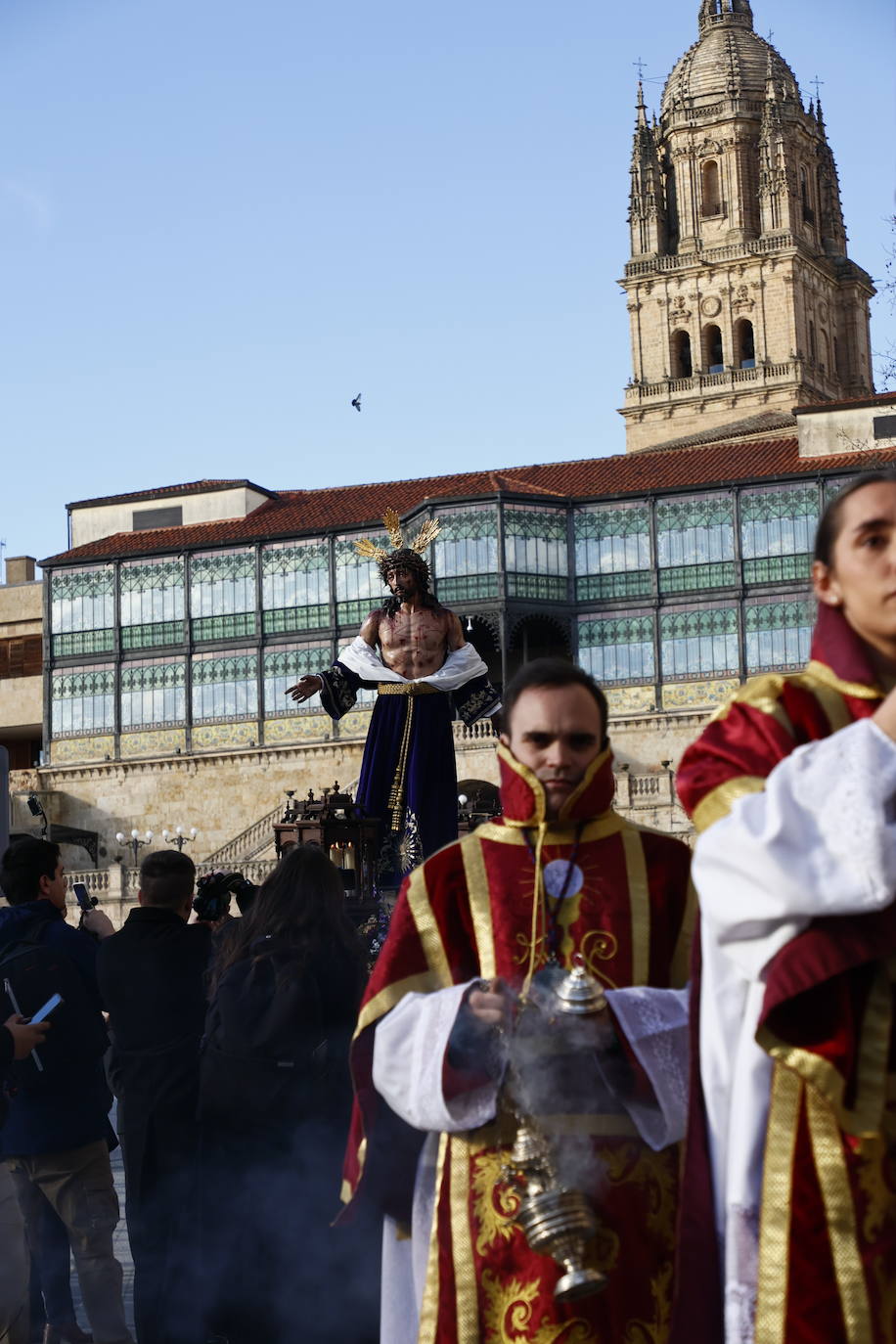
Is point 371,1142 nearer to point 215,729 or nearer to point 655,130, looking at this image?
point 215,729

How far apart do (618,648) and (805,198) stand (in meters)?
32.4

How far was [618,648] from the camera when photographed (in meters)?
47.9

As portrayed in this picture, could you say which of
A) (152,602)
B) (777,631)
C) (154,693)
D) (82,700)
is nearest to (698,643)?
(777,631)

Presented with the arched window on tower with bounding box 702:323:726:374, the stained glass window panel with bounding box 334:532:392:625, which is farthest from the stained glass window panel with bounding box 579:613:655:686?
the arched window on tower with bounding box 702:323:726:374

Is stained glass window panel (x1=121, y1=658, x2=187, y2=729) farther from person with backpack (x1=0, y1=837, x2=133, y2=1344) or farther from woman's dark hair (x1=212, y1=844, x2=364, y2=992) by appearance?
woman's dark hair (x1=212, y1=844, x2=364, y2=992)

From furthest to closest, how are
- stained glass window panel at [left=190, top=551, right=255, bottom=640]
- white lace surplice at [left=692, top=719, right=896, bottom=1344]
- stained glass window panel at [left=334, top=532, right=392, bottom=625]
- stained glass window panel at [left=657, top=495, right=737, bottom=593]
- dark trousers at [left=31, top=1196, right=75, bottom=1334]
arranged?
stained glass window panel at [left=190, top=551, right=255, bottom=640], stained glass window panel at [left=334, top=532, right=392, bottom=625], stained glass window panel at [left=657, top=495, right=737, bottom=593], dark trousers at [left=31, top=1196, right=75, bottom=1334], white lace surplice at [left=692, top=719, right=896, bottom=1344]

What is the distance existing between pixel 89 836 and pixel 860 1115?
49532 mm

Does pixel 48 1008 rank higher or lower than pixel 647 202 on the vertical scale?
lower

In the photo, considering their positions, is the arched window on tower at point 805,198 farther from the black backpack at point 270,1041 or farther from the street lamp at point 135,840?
the black backpack at point 270,1041

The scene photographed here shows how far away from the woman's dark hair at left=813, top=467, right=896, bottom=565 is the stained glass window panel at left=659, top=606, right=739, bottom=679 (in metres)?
44.1

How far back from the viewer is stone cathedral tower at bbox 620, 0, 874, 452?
229 ft

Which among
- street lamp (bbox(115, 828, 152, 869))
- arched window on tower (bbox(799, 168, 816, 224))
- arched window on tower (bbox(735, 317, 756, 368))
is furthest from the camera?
arched window on tower (bbox(799, 168, 816, 224))

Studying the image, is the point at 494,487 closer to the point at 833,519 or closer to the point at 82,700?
the point at 82,700

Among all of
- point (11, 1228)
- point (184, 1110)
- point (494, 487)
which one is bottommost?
point (11, 1228)
